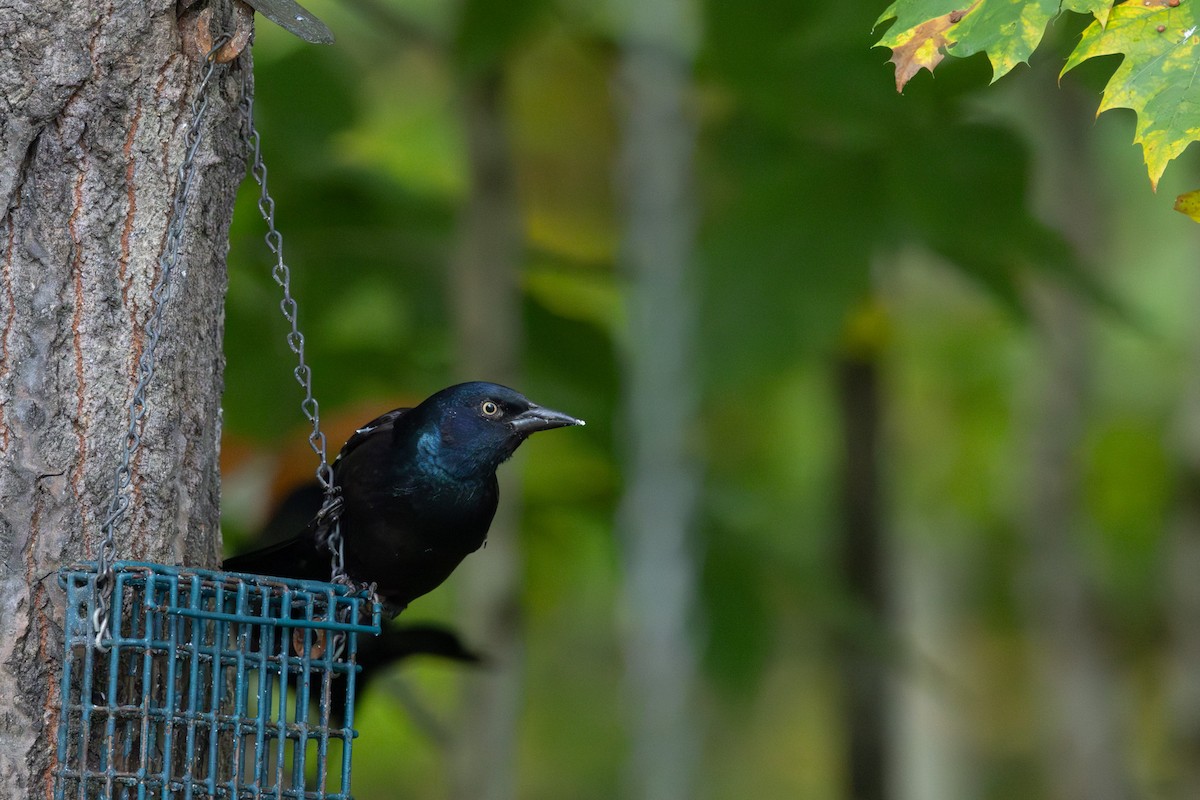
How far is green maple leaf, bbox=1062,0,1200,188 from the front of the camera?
2357mm

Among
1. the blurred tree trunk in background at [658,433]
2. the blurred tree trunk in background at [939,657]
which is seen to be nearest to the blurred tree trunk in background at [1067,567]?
the blurred tree trunk in background at [658,433]

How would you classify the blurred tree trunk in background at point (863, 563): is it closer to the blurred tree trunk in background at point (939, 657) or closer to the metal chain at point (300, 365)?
the blurred tree trunk in background at point (939, 657)

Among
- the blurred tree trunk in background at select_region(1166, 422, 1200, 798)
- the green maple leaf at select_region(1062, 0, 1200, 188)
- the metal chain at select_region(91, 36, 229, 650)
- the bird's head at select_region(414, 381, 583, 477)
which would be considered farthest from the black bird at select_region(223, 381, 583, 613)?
the blurred tree trunk in background at select_region(1166, 422, 1200, 798)

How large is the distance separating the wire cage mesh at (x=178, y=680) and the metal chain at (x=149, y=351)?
2cm

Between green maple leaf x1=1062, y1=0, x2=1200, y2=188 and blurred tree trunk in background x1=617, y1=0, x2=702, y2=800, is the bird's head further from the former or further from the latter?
green maple leaf x1=1062, y1=0, x2=1200, y2=188

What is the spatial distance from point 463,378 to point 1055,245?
2.26m

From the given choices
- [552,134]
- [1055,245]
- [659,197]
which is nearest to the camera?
[1055,245]

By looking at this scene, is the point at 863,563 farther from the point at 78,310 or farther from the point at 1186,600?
the point at 78,310

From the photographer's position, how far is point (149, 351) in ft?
8.87

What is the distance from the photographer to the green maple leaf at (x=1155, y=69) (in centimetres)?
236

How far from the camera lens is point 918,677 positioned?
236 inches

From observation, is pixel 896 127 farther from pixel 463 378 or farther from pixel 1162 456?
pixel 1162 456

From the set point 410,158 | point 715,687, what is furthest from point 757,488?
point 715,687

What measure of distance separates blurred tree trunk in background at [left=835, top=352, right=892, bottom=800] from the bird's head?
381 cm
